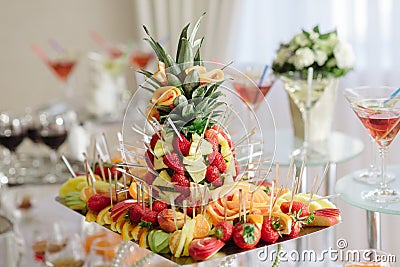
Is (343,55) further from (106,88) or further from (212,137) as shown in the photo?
(106,88)

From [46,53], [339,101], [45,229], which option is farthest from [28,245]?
[46,53]

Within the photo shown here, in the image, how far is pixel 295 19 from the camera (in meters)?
3.58

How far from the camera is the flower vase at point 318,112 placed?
2334 millimetres

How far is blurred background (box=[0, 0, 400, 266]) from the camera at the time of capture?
336 centimetres

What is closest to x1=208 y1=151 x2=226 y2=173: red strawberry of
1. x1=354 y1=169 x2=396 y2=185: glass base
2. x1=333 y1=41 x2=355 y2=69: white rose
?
x1=354 y1=169 x2=396 y2=185: glass base

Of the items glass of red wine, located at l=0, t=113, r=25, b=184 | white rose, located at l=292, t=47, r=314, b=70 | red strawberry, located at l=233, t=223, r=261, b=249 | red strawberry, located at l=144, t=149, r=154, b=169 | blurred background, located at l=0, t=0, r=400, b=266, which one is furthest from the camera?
blurred background, located at l=0, t=0, r=400, b=266

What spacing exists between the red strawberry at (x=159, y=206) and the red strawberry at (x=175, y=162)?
0.35ft

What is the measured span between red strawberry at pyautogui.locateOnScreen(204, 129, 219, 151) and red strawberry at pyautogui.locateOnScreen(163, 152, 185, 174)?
0.23 feet

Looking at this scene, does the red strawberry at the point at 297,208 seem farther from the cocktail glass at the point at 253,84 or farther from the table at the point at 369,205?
the cocktail glass at the point at 253,84

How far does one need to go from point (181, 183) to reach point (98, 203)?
0.26 m

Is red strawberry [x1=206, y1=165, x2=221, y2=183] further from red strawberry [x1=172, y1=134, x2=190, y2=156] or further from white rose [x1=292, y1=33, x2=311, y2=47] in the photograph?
white rose [x1=292, y1=33, x2=311, y2=47]

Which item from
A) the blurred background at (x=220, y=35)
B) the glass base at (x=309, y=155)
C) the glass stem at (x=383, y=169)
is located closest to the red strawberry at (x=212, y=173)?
the glass stem at (x=383, y=169)

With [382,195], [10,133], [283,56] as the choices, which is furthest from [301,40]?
[10,133]

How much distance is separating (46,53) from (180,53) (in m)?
3.12
